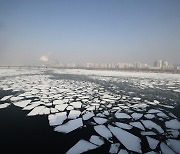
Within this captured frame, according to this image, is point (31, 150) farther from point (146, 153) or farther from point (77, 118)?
point (146, 153)

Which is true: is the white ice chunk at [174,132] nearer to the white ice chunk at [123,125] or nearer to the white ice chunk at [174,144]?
the white ice chunk at [174,144]

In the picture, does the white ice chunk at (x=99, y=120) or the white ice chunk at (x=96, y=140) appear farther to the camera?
the white ice chunk at (x=99, y=120)

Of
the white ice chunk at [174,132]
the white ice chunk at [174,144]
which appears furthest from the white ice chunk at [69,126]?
the white ice chunk at [174,132]

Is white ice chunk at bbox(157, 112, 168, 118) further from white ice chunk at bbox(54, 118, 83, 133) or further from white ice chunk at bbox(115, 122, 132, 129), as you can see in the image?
white ice chunk at bbox(54, 118, 83, 133)

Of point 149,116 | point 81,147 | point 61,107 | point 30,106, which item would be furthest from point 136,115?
point 30,106

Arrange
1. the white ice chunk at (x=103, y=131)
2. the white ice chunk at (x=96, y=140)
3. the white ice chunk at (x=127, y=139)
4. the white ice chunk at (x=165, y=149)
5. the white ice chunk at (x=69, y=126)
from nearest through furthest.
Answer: the white ice chunk at (x=165, y=149), the white ice chunk at (x=127, y=139), the white ice chunk at (x=96, y=140), the white ice chunk at (x=103, y=131), the white ice chunk at (x=69, y=126)

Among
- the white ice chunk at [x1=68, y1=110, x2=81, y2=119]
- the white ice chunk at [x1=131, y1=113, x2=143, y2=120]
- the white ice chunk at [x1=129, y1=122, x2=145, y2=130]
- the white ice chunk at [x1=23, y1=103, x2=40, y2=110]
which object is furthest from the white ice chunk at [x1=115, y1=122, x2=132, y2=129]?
the white ice chunk at [x1=23, y1=103, x2=40, y2=110]

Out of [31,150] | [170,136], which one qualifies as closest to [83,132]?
[31,150]
